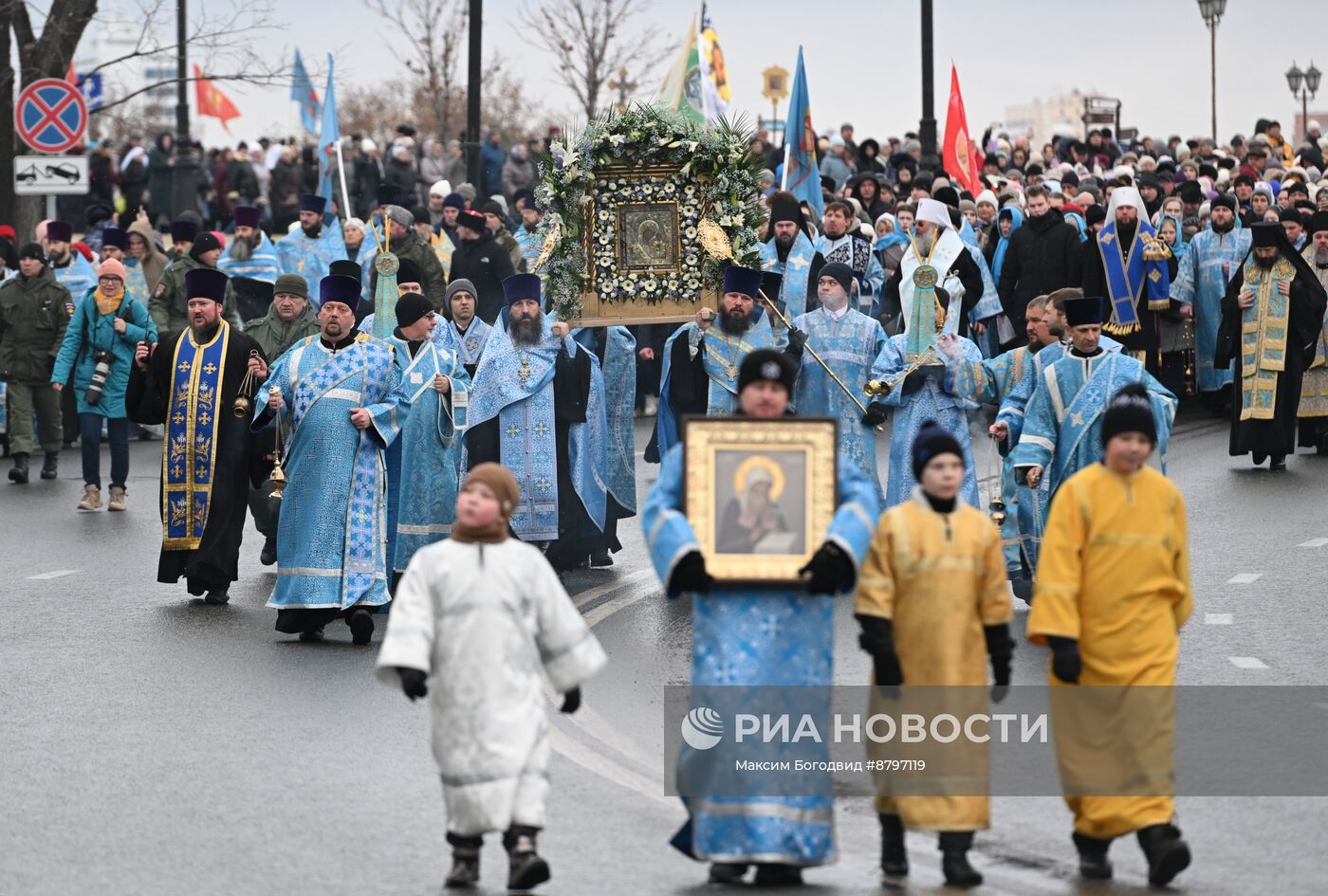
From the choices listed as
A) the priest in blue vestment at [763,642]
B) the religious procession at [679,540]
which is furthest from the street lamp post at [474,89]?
the priest in blue vestment at [763,642]

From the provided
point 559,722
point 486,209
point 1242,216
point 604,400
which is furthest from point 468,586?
point 1242,216

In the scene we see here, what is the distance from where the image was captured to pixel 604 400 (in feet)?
49.1

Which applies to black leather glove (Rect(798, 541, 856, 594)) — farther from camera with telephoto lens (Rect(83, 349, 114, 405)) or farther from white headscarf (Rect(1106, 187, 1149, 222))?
white headscarf (Rect(1106, 187, 1149, 222))

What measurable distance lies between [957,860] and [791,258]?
12.2 meters

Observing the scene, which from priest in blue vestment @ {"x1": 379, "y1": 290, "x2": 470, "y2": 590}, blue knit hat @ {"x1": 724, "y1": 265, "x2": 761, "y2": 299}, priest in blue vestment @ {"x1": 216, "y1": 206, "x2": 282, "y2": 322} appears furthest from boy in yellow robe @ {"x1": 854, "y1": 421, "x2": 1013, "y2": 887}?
priest in blue vestment @ {"x1": 216, "y1": 206, "x2": 282, "y2": 322}

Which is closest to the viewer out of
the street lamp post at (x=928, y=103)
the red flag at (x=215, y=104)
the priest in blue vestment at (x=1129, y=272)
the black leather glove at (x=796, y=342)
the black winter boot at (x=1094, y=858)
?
the black winter boot at (x=1094, y=858)

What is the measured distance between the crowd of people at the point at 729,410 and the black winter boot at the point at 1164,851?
0.01 metres

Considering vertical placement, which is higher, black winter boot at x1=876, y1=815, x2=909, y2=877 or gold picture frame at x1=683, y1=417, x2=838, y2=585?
gold picture frame at x1=683, y1=417, x2=838, y2=585

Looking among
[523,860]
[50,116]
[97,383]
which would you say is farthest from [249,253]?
[523,860]

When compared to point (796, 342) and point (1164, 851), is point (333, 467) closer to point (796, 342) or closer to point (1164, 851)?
point (796, 342)

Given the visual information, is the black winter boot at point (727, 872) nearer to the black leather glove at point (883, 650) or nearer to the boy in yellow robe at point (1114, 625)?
the black leather glove at point (883, 650)

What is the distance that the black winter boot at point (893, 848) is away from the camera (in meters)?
7.61

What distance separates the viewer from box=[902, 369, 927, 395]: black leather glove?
1395cm

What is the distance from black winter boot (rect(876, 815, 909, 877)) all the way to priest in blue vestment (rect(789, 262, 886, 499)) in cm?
718
